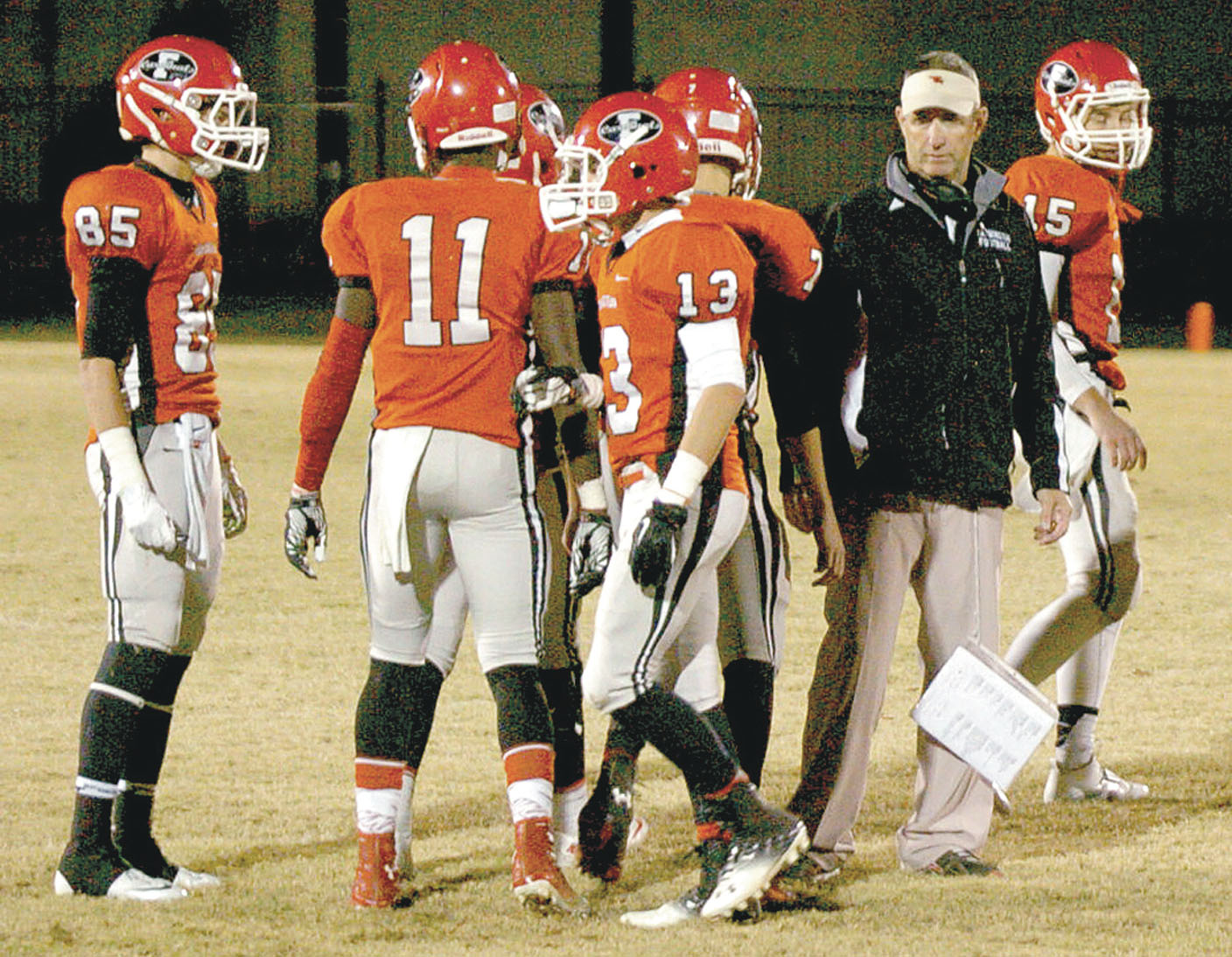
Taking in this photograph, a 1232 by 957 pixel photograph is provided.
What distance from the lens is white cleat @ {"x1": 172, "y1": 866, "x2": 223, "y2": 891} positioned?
426cm

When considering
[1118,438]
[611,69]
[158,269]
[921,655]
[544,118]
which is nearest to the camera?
[158,269]

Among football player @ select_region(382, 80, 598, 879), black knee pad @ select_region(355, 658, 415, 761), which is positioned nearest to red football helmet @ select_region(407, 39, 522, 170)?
football player @ select_region(382, 80, 598, 879)

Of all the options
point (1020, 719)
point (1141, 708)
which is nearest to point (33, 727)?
point (1020, 719)

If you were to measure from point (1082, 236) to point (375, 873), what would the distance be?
248 cm

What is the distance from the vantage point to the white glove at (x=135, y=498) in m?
4.08

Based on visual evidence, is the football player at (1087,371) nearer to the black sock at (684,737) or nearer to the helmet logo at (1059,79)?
the helmet logo at (1059,79)

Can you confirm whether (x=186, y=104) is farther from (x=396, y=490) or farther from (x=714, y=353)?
(x=714, y=353)

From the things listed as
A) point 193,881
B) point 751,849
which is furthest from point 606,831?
point 193,881

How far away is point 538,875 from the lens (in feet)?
13.1

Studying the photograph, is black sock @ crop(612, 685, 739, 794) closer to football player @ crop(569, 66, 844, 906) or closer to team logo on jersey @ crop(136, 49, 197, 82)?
football player @ crop(569, 66, 844, 906)

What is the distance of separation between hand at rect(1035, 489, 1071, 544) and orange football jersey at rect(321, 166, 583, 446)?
1.31m

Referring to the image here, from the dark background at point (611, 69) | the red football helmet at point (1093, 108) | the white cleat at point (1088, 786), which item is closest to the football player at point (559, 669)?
the white cleat at point (1088, 786)

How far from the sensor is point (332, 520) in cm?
958

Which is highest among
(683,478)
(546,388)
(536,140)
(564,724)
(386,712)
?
(536,140)
